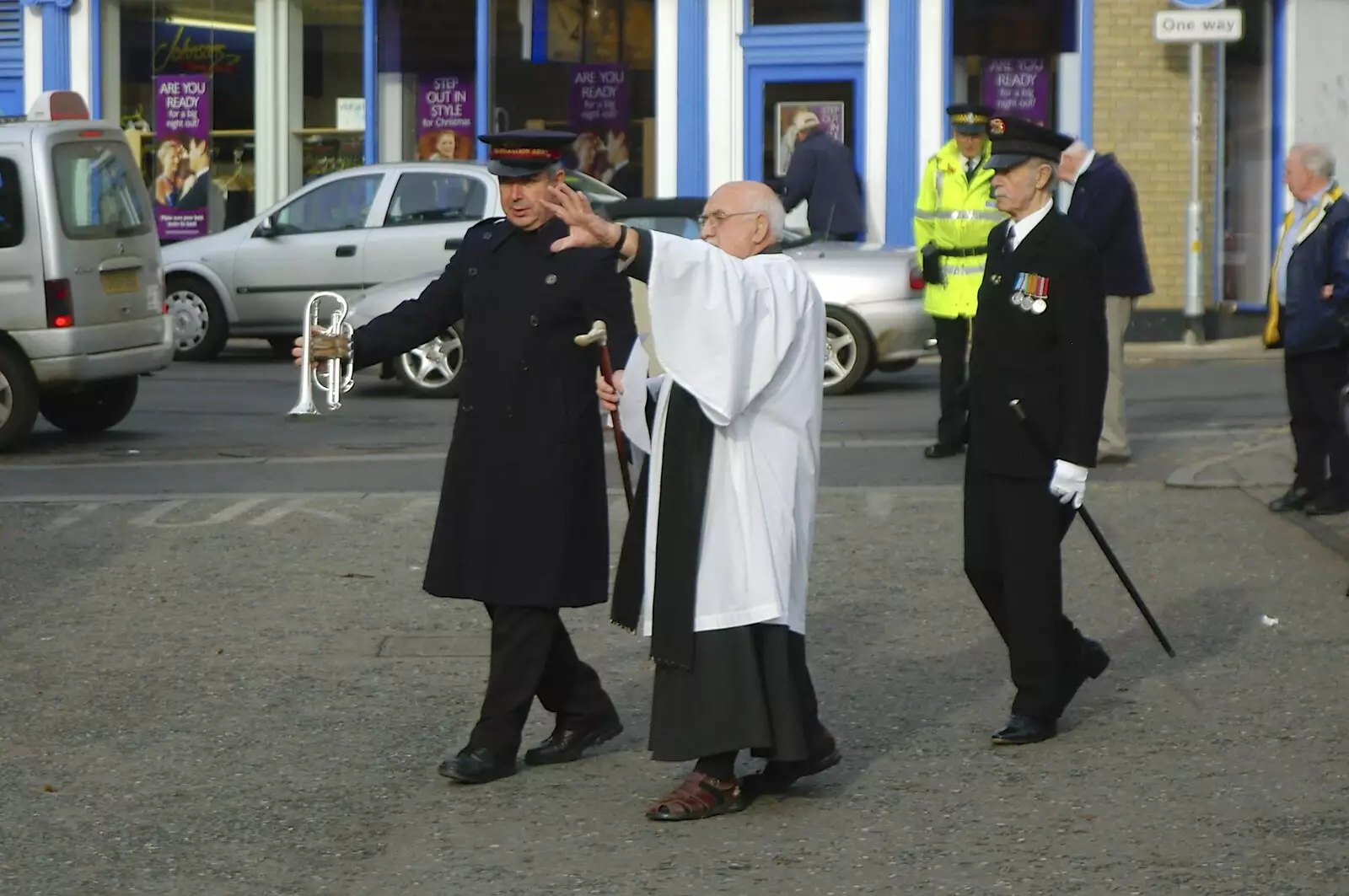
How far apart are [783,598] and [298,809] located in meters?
1.39

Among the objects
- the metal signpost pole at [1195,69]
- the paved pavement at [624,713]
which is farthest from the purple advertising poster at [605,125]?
the paved pavement at [624,713]

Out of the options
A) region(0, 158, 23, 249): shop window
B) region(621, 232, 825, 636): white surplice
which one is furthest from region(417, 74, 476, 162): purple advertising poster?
region(621, 232, 825, 636): white surplice

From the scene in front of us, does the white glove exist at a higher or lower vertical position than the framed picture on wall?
lower

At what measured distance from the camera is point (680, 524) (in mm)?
5961

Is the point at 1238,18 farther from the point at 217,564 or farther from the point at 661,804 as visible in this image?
the point at 661,804

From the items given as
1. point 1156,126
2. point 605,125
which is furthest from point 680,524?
point 605,125

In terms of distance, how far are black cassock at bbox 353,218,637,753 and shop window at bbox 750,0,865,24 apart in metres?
15.9

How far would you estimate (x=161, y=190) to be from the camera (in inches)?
909

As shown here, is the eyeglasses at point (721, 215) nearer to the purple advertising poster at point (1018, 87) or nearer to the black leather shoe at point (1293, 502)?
the black leather shoe at point (1293, 502)

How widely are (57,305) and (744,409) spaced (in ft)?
27.6

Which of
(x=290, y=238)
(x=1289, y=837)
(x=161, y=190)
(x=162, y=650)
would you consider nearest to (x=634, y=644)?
(x=162, y=650)

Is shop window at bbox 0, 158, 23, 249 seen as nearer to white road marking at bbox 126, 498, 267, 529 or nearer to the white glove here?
white road marking at bbox 126, 498, 267, 529

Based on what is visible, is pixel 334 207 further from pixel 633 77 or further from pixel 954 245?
pixel 954 245

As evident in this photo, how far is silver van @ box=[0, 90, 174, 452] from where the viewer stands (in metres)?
13.4
